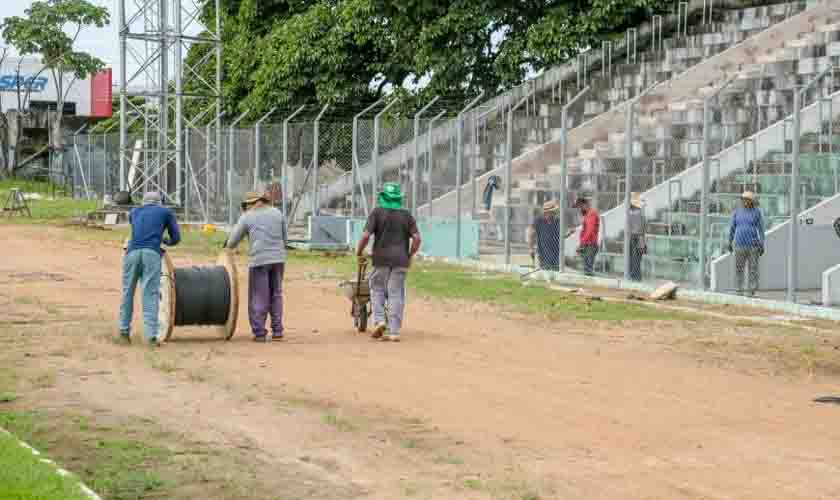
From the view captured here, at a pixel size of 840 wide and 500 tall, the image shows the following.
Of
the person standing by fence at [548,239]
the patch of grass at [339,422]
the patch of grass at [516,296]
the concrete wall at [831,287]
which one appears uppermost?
the person standing by fence at [548,239]

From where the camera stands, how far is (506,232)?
1194 inches

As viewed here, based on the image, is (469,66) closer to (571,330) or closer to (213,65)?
(213,65)

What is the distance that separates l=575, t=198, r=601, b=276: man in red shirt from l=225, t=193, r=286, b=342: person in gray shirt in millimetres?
10309

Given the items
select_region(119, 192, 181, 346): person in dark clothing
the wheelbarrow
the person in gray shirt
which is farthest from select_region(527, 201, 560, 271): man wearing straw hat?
select_region(119, 192, 181, 346): person in dark clothing

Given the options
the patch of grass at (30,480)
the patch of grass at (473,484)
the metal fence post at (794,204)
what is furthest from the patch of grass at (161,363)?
the metal fence post at (794,204)

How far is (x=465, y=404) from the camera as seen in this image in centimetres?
1334

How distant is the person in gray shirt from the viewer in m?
17.9

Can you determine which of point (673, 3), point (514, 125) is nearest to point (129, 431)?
point (514, 125)

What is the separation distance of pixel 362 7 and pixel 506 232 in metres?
17.0

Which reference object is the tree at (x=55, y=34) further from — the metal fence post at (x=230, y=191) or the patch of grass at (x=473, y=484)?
the patch of grass at (x=473, y=484)

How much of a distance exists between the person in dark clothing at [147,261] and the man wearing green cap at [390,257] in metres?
Answer: 2.30

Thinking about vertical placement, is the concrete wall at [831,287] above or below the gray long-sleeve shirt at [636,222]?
below

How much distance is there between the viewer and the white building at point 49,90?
81625 millimetres

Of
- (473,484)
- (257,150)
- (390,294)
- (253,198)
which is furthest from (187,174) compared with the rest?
(473,484)
